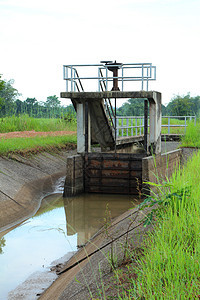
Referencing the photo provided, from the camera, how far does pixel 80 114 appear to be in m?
15.9

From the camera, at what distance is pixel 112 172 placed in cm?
1540

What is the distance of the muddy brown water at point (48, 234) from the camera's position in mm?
7660

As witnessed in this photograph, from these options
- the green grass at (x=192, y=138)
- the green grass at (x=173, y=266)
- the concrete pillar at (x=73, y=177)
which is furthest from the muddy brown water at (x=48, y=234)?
the green grass at (x=192, y=138)

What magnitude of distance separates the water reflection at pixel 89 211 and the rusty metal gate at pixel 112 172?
0.41m

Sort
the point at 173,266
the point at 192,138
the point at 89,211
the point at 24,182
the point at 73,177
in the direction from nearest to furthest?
the point at 173,266
the point at 89,211
the point at 24,182
the point at 73,177
the point at 192,138

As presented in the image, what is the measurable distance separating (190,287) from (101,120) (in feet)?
45.2

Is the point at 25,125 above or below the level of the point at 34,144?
above

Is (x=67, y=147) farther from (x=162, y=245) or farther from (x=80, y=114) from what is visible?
(x=162, y=245)

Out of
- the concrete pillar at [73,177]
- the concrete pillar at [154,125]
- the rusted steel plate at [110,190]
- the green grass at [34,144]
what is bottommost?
the rusted steel plate at [110,190]

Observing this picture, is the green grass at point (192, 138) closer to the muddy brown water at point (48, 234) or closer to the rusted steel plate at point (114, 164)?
the rusted steel plate at point (114, 164)

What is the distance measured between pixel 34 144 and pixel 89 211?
21.8 feet

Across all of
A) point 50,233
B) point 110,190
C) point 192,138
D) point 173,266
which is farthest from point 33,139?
point 173,266

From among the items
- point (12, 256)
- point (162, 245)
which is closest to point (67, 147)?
point (12, 256)

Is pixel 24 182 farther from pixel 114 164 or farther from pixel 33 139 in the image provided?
pixel 33 139
